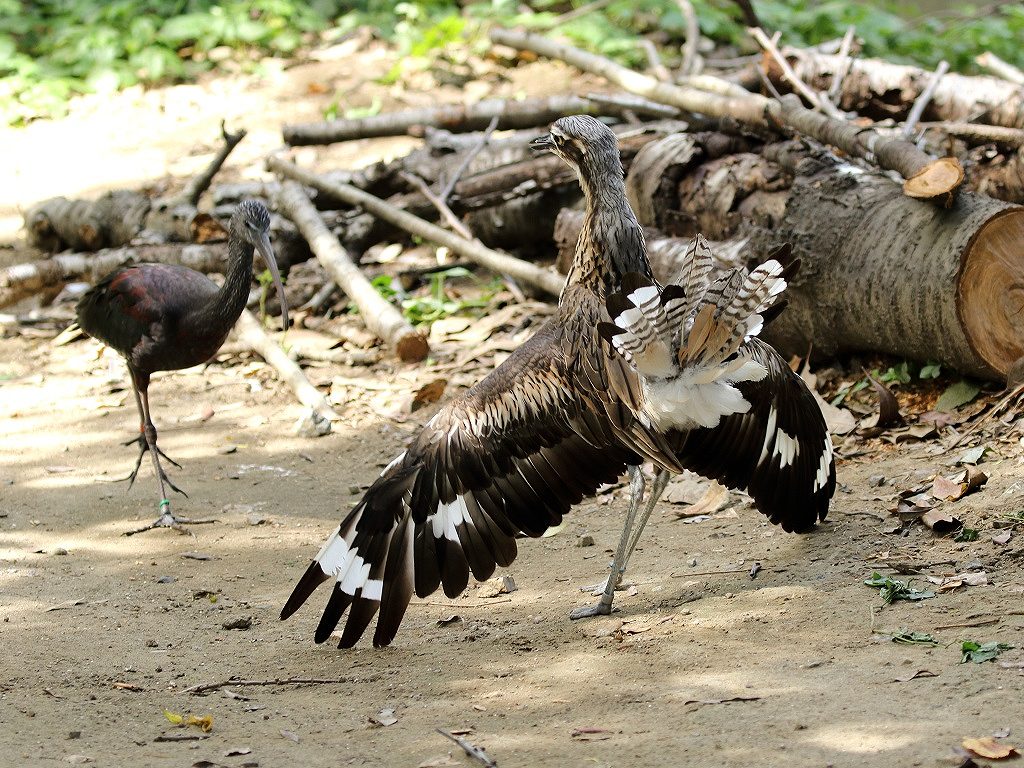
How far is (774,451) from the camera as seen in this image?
14.7ft

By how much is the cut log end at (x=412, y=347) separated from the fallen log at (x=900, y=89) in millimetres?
3002

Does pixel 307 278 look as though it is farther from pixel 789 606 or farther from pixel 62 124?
pixel 789 606

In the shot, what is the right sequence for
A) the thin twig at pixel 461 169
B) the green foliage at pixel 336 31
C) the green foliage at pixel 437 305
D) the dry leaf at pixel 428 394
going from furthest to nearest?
the green foliage at pixel 336 31 → the thin twig at pixel 461 169 → the green foliage at pixel 437 305 → the dry leaf at pixel 428 394

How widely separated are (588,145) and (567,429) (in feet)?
3.55

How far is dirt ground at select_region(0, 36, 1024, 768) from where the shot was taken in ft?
10.4

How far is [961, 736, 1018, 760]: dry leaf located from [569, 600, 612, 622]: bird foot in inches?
62.0

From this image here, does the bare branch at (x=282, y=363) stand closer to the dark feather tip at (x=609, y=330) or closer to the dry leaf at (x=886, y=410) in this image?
the dry leaf at (x=886, y=410)

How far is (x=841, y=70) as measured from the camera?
7.68 meters

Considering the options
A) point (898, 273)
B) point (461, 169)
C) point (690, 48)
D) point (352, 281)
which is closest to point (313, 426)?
point (352, 281)

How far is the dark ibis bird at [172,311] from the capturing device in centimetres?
552

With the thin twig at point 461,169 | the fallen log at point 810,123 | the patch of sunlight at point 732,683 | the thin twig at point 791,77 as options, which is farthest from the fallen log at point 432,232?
the patch of sunlight at point 732,683

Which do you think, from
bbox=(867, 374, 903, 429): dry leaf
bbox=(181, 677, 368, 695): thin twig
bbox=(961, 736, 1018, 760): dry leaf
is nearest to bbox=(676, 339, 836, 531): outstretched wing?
bbox=(867, 374, 903, 429): dry leaf

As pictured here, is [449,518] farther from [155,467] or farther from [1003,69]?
[1003,69]

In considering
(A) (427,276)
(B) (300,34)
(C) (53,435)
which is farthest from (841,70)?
(B) (300,34)
